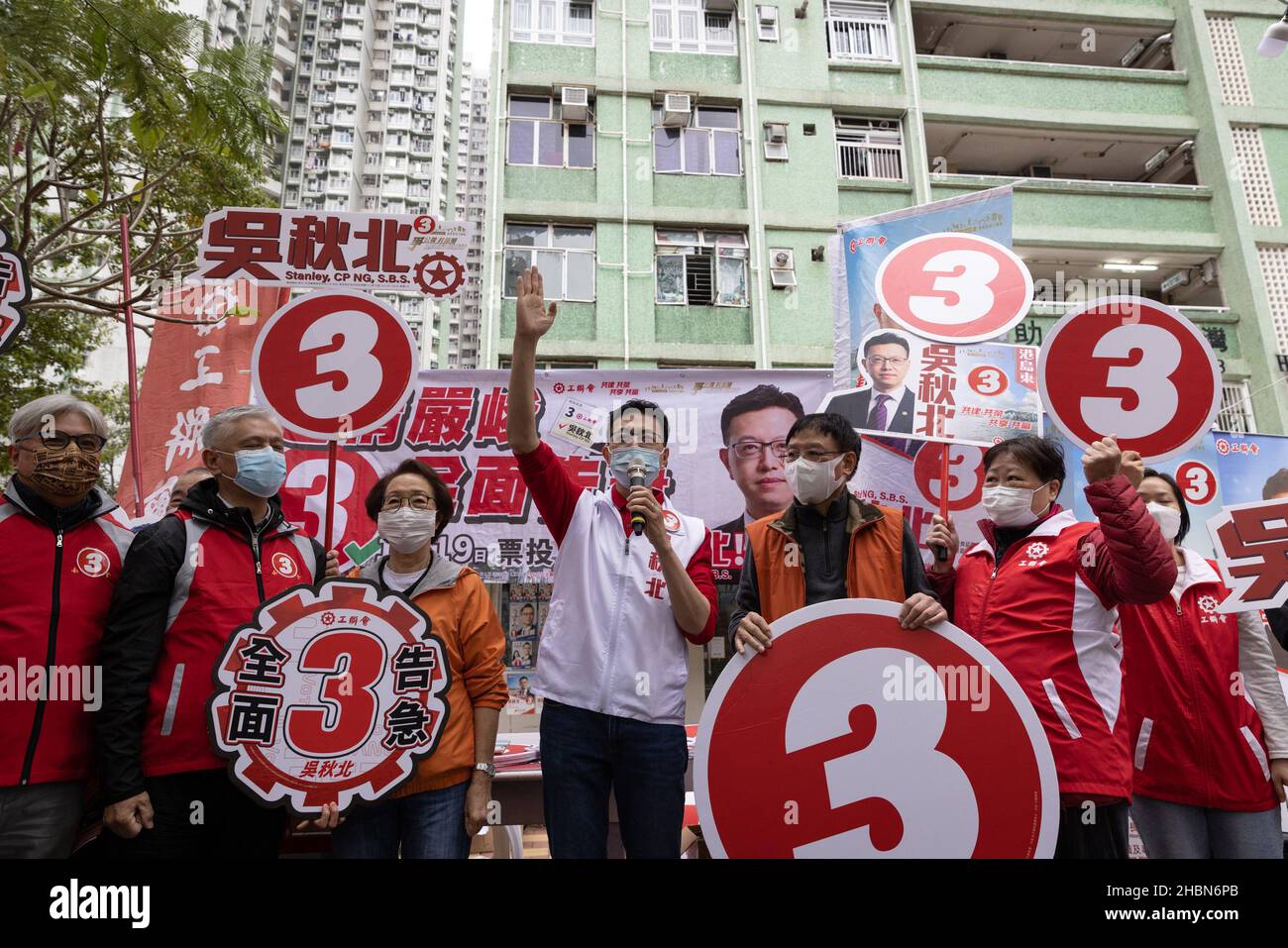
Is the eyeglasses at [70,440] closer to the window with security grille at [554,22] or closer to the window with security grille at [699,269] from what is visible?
the window with security grille at [699,269]

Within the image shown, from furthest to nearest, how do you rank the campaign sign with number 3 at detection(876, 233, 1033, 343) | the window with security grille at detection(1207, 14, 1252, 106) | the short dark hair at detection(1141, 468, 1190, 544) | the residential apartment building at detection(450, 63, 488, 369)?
the residential apartment building at detection(450, 63, 488, 369) < the window with security grille at detection(1207, 14, 1252, 106) < the campaign sign with number 3 at detection(876, 233, 1033, 343) < the short dark hair at detection(1141, 468, 1190, 544)

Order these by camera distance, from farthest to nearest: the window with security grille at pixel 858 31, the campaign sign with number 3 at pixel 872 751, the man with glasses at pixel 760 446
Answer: the window with security grille at pixel 858 31 < the man with glasses at pixel 760 446 < the campaign sign with number 3 at pixel 872 751

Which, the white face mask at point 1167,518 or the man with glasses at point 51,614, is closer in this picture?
the man with glasses at point 51,614

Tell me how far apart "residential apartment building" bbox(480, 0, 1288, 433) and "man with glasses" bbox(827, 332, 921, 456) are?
884 cm

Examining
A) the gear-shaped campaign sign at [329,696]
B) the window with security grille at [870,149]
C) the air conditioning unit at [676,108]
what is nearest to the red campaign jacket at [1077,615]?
the gear-shaped campaign sign at [329,696]

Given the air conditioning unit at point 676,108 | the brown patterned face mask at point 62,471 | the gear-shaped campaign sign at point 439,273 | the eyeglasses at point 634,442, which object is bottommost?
the brown patterned face mask at point 62,471

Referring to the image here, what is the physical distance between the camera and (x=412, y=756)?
2.21 meters

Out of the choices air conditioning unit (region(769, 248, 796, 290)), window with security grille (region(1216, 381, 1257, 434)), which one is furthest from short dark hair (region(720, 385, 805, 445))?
window with security grille (region(1216, 381, 1257, 434))

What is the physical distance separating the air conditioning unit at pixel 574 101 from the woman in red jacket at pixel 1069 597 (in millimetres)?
12924

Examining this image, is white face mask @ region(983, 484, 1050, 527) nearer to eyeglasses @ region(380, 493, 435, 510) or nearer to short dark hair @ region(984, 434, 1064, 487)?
short dark hair @ region(984, 434, 1064, 487)

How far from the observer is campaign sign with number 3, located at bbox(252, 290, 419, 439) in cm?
289

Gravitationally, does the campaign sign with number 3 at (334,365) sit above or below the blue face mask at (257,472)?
above

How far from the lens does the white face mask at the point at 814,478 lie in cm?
248

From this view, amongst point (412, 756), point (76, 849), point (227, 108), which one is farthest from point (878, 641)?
point (227, 108)
